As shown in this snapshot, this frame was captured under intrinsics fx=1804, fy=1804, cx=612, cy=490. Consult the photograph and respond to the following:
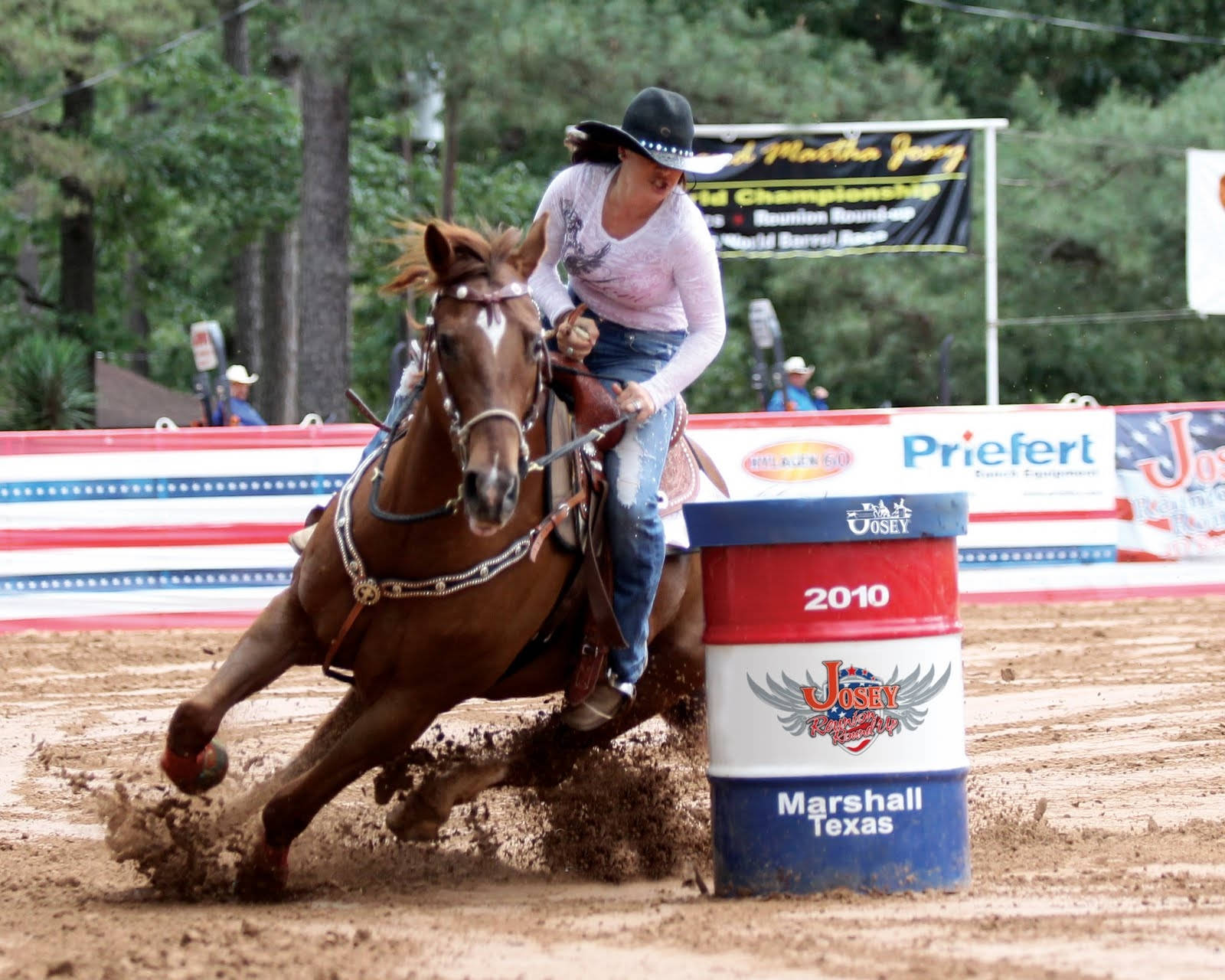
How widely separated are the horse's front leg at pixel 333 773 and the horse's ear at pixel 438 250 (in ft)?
4.15

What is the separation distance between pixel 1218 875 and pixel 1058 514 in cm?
925

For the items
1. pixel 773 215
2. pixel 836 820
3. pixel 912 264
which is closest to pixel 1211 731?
pixel 836 820

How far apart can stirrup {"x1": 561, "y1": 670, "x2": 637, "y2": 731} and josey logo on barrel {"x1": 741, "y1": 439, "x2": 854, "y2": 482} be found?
26.2 ft

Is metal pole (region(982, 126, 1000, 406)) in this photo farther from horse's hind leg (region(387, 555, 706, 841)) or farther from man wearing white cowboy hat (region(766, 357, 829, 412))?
horse's hind leg (region(387, 555, 706, 841))

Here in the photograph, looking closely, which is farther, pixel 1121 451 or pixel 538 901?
pixel 1121 451

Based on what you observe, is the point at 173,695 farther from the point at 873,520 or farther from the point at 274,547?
the point at 873,520

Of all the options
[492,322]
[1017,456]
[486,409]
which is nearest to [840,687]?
[486,409]

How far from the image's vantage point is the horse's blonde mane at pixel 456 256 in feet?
16.6

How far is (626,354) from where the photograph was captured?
6.16 m

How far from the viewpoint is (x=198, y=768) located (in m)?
5.58

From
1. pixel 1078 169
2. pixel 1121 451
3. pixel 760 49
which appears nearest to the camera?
pixel 1121 451

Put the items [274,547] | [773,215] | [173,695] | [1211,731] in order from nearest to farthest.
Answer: [1211,731] → [173,695] → [274,547] → [773,215]

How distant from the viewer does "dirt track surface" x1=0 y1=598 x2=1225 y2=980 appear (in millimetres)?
4391

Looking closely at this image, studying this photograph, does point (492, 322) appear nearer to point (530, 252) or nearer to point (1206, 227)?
point (530, 252)
